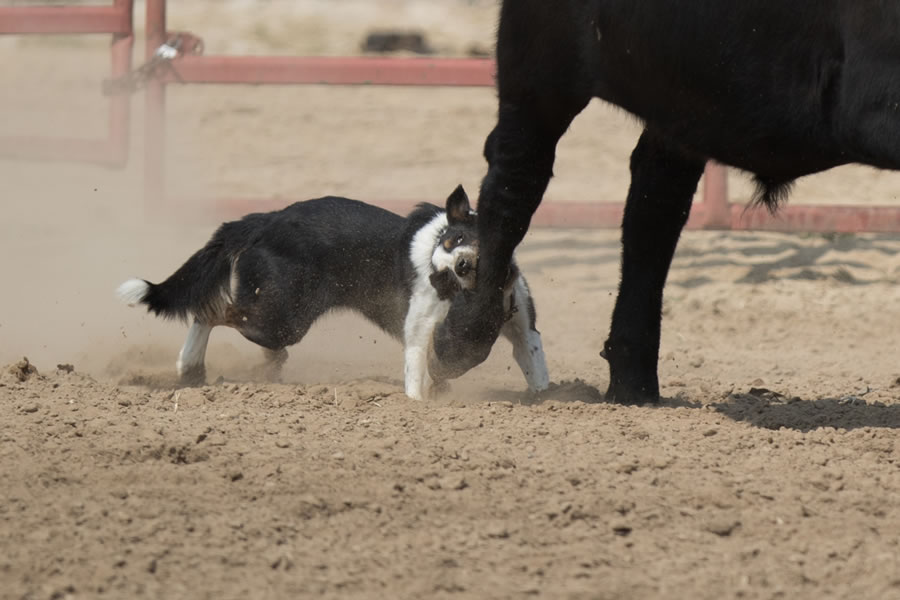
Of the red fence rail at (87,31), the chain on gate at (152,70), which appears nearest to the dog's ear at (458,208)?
the chain on gate at (152,70)

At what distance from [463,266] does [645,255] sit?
2.66 feet

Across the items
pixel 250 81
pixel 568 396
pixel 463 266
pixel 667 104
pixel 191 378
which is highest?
pixel 667 104

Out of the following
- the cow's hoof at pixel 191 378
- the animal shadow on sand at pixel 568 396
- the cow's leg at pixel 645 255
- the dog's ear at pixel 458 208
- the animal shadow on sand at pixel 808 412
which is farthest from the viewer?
the cow's hoof at pixel 191 378

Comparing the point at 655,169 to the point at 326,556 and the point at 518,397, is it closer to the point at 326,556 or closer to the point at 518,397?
the point at 518,397

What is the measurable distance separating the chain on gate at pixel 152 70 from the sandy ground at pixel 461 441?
86 centimetres

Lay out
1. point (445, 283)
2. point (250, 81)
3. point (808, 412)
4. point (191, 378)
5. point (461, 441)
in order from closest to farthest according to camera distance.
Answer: point (461, 441)
point (808, 412)
point (445, 283)
point (191, 378)
point (250, 81)

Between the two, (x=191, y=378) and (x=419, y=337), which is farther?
(x=191, y=378)

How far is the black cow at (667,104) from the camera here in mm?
3480

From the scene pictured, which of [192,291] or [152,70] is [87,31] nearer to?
[152,70]

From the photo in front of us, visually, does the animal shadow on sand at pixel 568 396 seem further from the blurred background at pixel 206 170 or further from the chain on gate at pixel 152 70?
the chain on gate at pixel 152 70

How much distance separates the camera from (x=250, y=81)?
27.4 feet

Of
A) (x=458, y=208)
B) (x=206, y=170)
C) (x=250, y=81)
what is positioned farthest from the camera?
(x=206, y=170)

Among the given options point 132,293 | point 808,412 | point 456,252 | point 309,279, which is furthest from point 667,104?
point 132,293

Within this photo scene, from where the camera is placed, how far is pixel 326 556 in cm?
288
